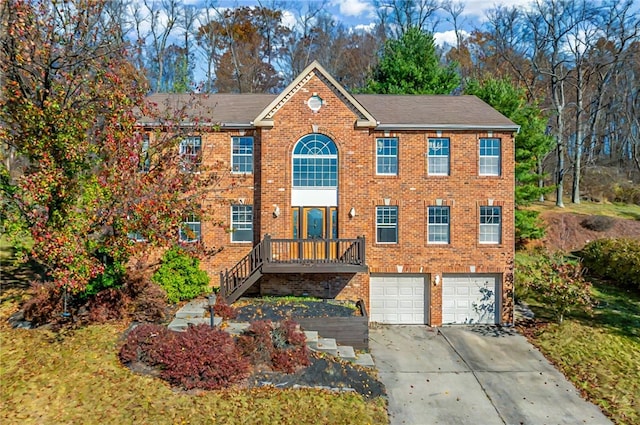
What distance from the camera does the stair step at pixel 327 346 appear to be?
37.4ft

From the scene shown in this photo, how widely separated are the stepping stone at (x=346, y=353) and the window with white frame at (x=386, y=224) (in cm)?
477

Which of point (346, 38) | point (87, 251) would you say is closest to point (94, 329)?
point (87, 251)

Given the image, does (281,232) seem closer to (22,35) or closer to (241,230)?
(241,230)

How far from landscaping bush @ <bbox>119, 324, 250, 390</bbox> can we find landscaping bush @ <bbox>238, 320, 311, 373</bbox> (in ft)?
1.20

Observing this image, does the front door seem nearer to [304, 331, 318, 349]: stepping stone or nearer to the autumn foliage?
[304, 331, 318, 349]: stepping stone

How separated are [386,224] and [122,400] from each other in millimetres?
10523

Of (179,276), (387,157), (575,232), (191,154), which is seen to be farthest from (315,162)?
(575,232)

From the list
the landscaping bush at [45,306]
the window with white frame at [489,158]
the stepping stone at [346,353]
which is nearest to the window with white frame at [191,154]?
the landscaping bush at [45,306]

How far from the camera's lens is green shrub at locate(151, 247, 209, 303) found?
14109 mm

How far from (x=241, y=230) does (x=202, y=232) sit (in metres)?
1.54

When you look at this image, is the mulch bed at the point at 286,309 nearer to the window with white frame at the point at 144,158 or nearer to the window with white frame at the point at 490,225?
the window with white frame at the point at 144,158

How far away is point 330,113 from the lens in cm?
1496

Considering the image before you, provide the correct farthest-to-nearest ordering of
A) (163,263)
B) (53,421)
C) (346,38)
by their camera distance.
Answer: (346,38)
(163,263)
(53,421)

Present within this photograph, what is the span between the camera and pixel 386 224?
51.0ft
